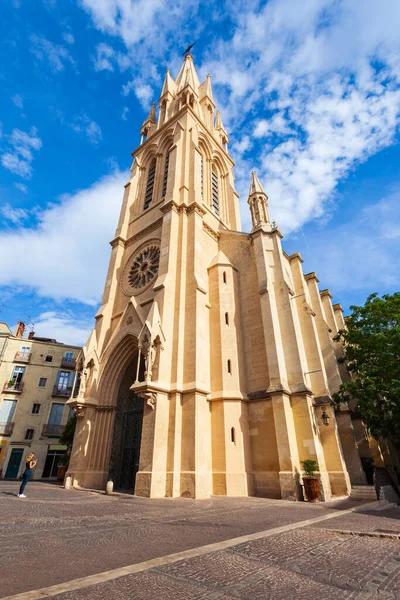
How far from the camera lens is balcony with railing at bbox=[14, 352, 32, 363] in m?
28.7

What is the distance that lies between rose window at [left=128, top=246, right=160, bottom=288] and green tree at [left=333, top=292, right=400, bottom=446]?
11.6 meters

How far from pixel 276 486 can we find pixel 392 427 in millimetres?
5846

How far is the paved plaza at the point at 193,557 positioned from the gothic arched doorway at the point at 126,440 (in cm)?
887

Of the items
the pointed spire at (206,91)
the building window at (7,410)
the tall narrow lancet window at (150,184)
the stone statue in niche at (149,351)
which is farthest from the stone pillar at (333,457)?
the pointed spire at (206,91)

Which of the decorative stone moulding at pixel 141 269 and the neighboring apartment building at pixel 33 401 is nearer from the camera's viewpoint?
the decorative stone moulding at pixel 141 269

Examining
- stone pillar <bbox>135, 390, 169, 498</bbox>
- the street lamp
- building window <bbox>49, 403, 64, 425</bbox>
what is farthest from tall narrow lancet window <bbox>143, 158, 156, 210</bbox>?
building window <bbox>49, 403, 64, 425</bbox>

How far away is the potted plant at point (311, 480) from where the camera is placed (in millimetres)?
10727

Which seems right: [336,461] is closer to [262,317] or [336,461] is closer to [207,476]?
[207,476]

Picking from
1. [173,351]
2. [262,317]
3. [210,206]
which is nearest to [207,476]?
[173,351]

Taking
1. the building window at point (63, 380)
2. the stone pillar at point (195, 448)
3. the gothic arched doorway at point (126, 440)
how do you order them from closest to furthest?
the stone pillar at point (195, 448), the gothic arched doorway at point (126, 440), the building window at point (63, 380)

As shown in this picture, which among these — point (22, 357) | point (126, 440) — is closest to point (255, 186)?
point (126, 440)

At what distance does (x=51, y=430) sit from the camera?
26922 millimetres

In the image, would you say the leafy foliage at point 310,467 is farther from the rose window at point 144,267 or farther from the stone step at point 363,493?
the rose window at point 144,267

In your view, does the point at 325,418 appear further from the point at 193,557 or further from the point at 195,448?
the point at 193,557
